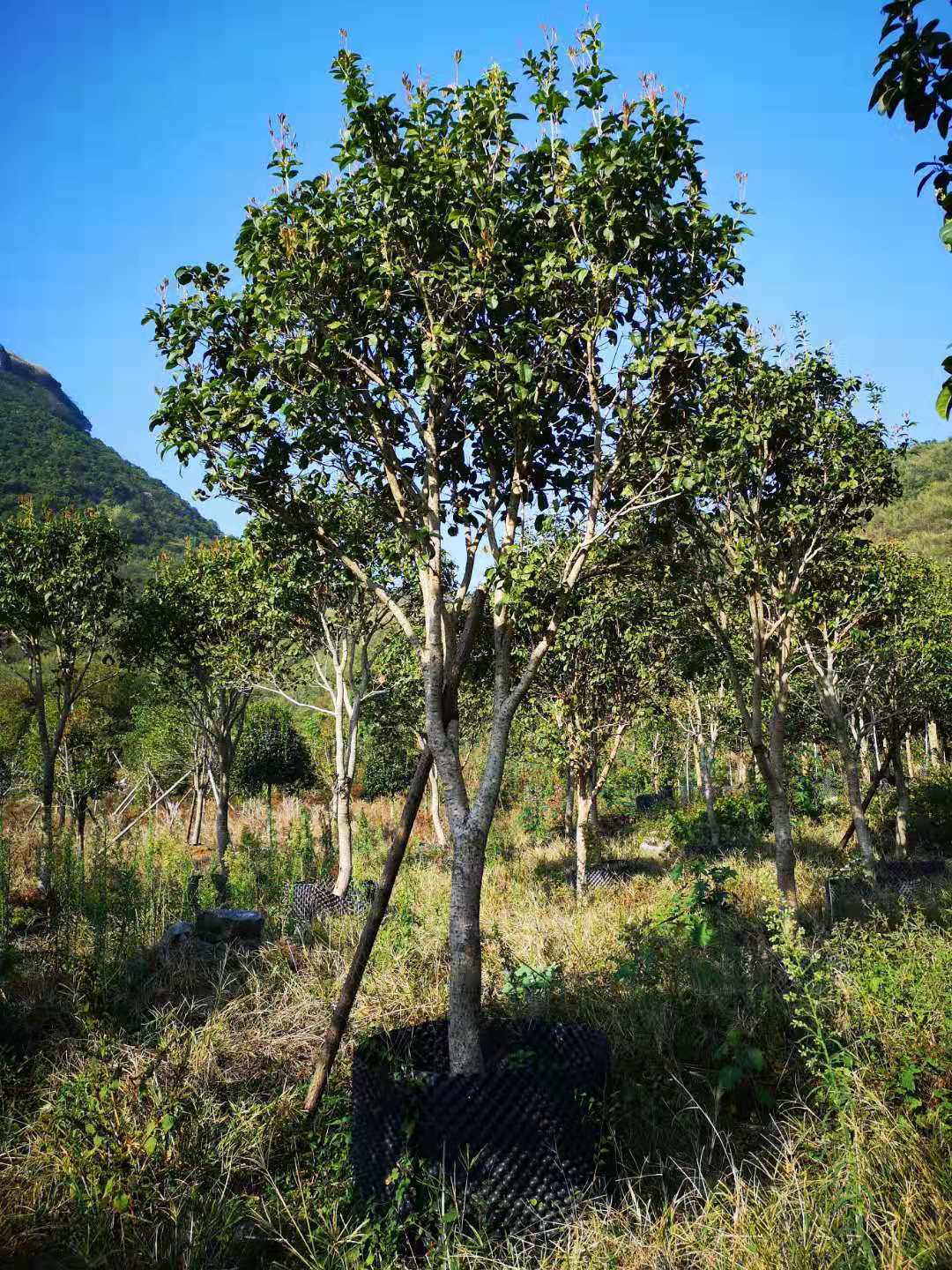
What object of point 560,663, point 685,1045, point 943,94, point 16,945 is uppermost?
point 943,94

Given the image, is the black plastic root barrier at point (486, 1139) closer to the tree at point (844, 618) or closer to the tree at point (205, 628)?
the tree at point (844, 618)

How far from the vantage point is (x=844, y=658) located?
13.5m

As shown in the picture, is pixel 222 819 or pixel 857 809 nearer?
pixel 857 809

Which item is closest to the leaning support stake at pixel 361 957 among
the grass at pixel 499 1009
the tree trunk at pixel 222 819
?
the grass at pixel 499 1009

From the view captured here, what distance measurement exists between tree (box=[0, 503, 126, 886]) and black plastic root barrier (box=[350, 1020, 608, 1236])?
8867mm

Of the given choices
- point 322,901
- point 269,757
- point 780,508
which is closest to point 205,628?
point 322,901

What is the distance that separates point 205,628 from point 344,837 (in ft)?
18.1

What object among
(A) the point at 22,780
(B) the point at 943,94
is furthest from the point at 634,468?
(A) the point at 22,780

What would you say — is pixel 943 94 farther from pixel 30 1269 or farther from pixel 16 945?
pixel 16 945

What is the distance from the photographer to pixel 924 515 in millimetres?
60344

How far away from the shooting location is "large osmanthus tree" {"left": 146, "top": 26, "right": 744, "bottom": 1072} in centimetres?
391

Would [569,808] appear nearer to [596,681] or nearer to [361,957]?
[596,681]

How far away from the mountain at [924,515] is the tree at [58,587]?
48617mm

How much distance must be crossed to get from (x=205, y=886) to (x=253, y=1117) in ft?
20.9
